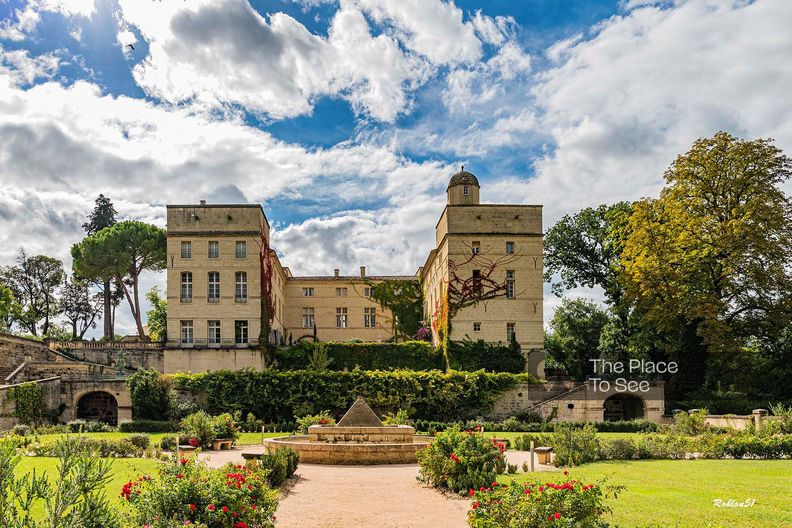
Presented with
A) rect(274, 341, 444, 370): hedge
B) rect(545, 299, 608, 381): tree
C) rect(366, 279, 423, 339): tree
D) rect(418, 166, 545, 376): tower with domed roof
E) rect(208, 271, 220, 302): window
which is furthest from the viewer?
rect(366, 279, 423, 339): tree

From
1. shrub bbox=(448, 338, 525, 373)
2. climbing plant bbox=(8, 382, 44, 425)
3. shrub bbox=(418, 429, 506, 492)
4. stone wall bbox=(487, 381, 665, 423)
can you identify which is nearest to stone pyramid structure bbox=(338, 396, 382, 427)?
shrub bbox=(418, 429, 506, 492)

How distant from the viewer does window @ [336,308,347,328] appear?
55.9 m

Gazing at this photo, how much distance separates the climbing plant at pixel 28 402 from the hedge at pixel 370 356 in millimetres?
13335

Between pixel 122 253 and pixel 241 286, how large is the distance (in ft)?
48.1

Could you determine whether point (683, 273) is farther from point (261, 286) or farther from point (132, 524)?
point (132, 524)

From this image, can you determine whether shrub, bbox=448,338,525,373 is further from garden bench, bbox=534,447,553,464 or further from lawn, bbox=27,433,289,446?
garden bench, bbox=534,447,553,464

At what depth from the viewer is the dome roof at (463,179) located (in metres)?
43.1

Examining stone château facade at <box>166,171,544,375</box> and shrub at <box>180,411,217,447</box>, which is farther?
stone château facade at <box>166,171,544,375</box>

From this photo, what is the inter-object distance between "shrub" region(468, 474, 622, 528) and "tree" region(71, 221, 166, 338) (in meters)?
45.0

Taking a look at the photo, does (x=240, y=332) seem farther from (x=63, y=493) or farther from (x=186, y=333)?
(x=63, y=493)

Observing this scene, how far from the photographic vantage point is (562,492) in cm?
892

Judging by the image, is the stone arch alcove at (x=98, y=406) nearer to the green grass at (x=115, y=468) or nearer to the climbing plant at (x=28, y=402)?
the climbing plant at (x=28, y=402)

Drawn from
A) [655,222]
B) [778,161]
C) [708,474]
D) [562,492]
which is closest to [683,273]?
[655,222]

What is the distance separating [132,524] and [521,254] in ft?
113
